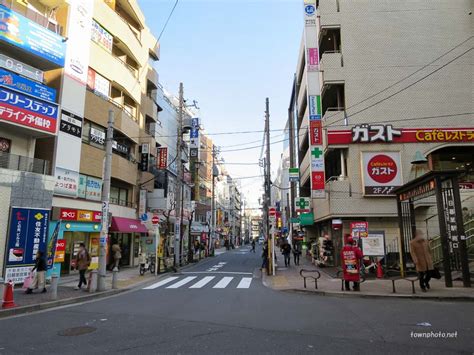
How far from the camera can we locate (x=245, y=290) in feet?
46.9

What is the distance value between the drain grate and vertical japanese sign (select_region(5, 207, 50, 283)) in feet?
30.6

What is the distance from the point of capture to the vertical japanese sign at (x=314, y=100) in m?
22.0

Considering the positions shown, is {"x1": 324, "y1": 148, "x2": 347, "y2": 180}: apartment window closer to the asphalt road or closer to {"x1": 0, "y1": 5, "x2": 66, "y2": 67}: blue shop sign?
the asphalt road

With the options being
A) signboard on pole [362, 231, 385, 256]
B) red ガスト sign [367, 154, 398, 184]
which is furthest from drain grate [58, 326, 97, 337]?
red ガスト sign [367, 154, 398, 184]

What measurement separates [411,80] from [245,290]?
55.1 ft

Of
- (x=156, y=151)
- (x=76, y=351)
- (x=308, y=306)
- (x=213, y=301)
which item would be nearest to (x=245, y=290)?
(x=213, y=301)

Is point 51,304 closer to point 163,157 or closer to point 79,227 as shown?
point 79,227

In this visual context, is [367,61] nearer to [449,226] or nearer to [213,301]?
[449,226]

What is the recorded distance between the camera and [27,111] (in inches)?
639

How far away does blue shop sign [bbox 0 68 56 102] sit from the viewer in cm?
1552

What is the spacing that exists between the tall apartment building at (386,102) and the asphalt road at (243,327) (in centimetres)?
1140

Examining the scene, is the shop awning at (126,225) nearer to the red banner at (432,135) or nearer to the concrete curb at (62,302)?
the concrete curb at (62,302)

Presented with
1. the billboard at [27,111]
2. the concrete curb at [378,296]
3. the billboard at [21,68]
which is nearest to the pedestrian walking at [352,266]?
the concrete curb at [378,296]

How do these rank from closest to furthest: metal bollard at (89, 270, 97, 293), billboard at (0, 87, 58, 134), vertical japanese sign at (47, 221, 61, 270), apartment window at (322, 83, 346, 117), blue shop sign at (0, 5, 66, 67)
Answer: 1. metal bollard at (89, 270, 97, 293)
2. billboard at (0, 87, 58, 134)
3. blue shop sign at (0, 5, 66, 67)
4. vertical japanese sign at (47, 221, 61, 270)
5. apartment window at (322, 83, 346, 117)
